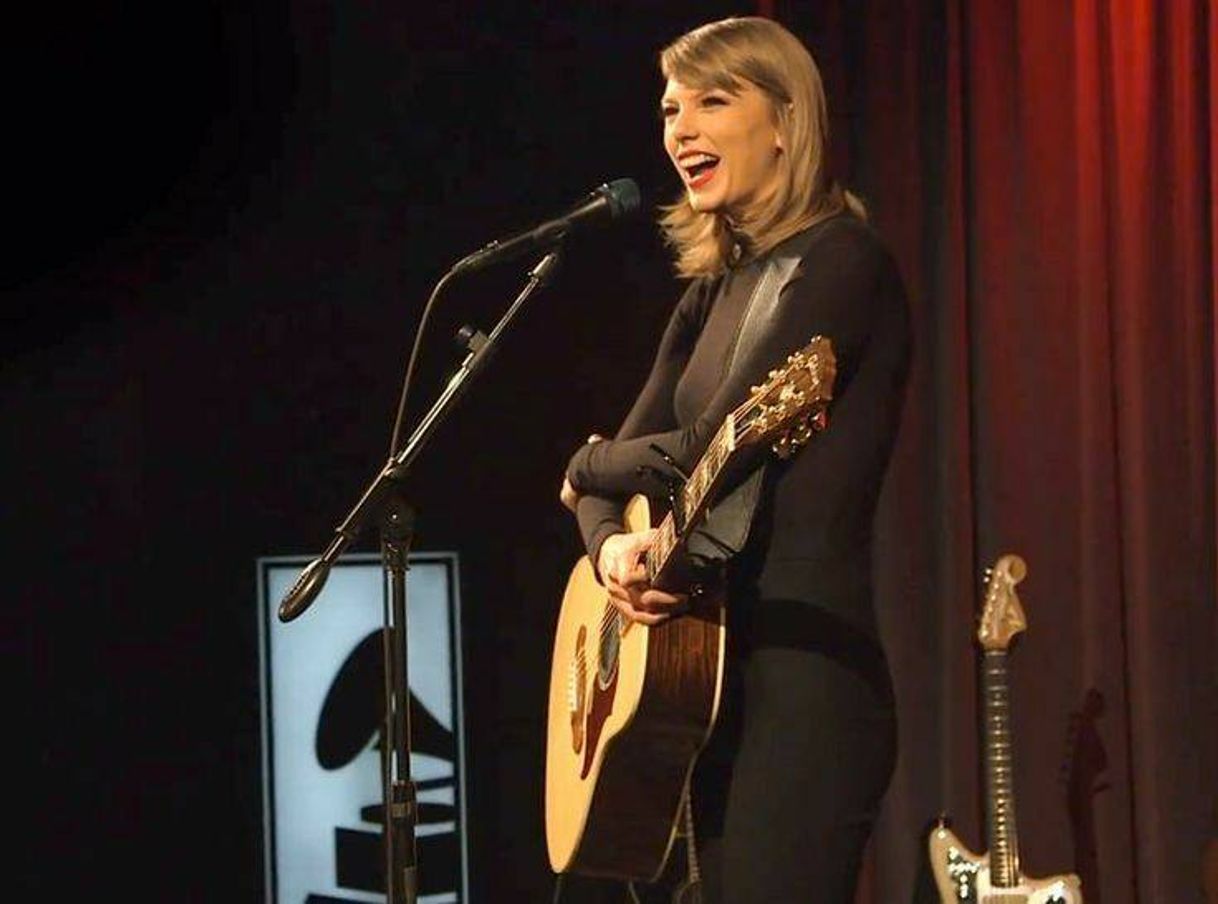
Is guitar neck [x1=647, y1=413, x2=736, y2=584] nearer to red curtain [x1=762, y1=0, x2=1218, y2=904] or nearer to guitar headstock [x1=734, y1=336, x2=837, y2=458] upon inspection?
guitar headstock [x1=734, y1=336, x2=837, y2=458]

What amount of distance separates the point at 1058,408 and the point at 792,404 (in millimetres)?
1540

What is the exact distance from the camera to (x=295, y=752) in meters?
3.70

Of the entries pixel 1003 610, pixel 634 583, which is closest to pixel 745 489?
pixel 634 583

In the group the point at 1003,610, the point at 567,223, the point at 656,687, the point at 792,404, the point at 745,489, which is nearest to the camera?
the point at 792,404

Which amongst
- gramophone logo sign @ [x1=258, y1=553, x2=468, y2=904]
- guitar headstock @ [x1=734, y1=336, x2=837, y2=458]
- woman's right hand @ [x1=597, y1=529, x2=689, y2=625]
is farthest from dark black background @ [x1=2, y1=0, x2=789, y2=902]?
guitar headstock @ [x1=734, y1=336, x2=837, y2=458]

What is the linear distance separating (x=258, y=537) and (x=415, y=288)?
2.30 ft

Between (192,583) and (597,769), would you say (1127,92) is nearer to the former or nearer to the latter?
(597,769)

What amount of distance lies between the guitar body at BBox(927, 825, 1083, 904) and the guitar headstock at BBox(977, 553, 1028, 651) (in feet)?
1.34

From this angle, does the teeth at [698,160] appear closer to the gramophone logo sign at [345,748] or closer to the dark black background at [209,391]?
the dark black background at [209,391]

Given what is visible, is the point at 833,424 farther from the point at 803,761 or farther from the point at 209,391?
the point at 209,391

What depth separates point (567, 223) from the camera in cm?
225

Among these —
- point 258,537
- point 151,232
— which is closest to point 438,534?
point 258,537

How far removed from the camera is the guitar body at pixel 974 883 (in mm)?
2873

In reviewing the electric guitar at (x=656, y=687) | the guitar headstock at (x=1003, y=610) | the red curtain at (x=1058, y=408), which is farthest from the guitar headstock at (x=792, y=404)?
the red curtain at (x=1058, y=408)
